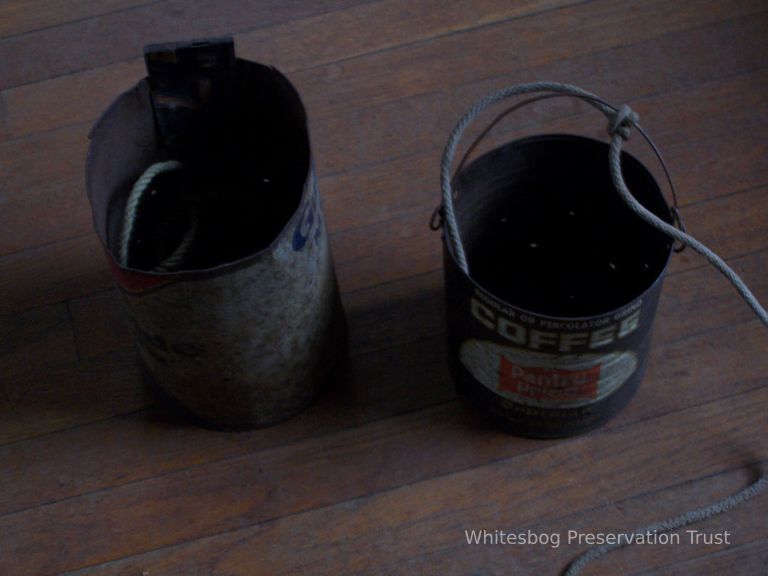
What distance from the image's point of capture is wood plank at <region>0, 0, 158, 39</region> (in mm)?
1487

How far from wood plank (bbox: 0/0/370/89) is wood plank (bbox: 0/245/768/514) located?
1.62 feet

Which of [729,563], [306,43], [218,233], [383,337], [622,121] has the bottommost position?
[729,563]

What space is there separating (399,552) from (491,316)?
0.29 metres

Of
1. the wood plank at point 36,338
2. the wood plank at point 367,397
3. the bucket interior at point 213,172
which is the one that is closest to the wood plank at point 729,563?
the wood plank at point 367,397

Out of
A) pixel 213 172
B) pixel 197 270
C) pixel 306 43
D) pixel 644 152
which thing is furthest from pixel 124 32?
pixel 644 152

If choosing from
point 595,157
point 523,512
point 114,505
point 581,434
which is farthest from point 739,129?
point 114,505

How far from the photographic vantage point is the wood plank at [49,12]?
1.49 m

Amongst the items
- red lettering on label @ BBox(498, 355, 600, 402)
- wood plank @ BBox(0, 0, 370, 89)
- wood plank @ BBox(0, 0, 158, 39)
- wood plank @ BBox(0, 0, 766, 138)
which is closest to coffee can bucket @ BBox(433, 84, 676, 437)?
red lettering on label @ BBox(498, 355, 600, 402)

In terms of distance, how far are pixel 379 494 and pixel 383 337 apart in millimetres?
200

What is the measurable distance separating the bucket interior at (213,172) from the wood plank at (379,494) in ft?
0.90

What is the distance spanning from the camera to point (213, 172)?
1176mm

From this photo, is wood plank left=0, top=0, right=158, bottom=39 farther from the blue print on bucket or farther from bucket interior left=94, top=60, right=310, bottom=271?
the blue print on bucket

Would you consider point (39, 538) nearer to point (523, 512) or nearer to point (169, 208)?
point (169, 208)

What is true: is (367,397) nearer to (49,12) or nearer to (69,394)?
(69,394)
